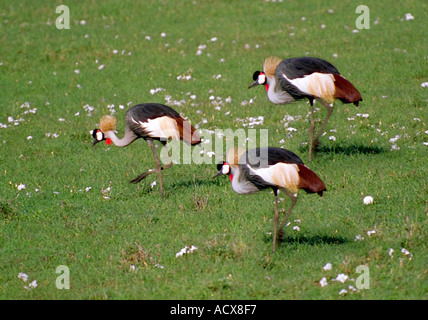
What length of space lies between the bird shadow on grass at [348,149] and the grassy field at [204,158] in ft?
0.12

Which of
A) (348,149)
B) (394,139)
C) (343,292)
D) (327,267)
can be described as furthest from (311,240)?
(394,139)

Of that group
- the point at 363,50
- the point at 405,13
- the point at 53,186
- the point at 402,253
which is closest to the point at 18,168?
the point at 53,186

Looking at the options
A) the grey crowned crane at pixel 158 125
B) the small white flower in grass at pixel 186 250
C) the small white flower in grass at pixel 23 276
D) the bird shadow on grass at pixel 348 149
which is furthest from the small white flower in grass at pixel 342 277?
the bird shadow on grass at pixel 348 149

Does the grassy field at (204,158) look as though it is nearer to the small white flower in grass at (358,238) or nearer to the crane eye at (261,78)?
the small white flower in grass at (358,238)

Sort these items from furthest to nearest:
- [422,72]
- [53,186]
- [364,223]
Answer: [422,72], [53,186], [364,223]

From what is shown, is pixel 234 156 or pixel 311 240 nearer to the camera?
pixel 311 240

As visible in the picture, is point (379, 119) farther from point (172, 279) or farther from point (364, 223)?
point (172, 279)

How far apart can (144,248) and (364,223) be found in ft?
→ 10.2

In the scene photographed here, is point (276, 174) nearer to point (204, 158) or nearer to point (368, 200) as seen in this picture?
point (368, 200)

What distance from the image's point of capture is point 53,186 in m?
11.4

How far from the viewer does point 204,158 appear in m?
12.1

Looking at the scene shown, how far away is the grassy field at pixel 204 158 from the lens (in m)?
8.11

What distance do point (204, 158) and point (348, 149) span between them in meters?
2.71

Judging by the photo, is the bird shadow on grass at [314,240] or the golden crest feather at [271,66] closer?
the bird shadow on grass at [314,240]
